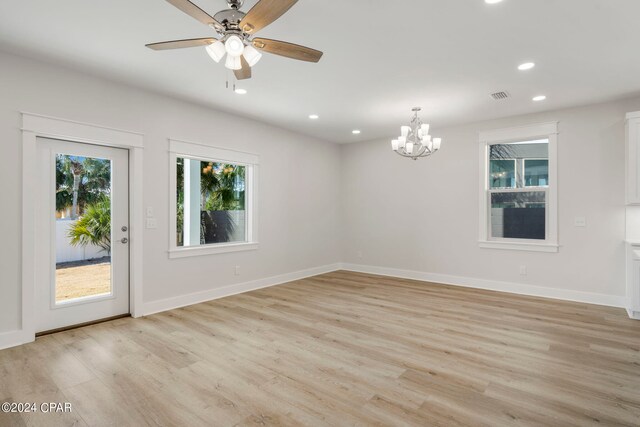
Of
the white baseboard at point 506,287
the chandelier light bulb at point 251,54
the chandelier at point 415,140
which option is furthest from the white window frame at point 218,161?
the white baseboard at point 506,287

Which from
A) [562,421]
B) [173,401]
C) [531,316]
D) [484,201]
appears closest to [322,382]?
[173,401]

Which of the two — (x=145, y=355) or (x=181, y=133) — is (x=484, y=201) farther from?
(x=145, y=355)

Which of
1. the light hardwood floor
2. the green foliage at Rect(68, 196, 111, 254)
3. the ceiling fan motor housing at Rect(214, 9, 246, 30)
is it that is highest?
the ceiling fan motor housing at Rect(214, 9, 246, 30)

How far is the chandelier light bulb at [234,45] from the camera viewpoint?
81.0 inches

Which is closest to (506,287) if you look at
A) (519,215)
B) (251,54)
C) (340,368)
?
(519,215)

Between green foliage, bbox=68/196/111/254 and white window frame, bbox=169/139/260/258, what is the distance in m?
0.72

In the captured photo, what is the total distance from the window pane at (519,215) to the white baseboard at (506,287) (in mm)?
796

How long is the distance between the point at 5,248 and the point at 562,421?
4751 mm

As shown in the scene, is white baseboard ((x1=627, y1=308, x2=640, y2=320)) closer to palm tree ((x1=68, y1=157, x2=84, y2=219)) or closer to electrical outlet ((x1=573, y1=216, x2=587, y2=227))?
electrical outlet ((x1=573, y1=216, x2=587, y2=227))

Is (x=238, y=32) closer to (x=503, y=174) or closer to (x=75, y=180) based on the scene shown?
(x=75, y=180)

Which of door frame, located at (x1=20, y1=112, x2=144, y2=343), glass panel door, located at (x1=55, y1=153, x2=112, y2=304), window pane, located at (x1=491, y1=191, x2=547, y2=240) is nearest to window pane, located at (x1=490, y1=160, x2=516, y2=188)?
window pane, located at (x1=491, y1=191, x2=547, y2=240)

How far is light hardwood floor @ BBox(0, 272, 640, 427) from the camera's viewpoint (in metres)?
2.13

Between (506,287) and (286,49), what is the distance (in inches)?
197

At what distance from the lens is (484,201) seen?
554 centimetres
